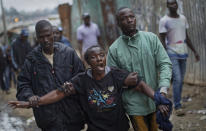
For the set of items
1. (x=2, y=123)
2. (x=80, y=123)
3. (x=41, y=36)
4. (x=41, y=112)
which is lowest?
(x=2, y=123)

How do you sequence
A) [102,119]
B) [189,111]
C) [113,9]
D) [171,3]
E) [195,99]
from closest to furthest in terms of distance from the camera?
[102,119] → [171,3] → [189,111] → [195,99] → [113,9]

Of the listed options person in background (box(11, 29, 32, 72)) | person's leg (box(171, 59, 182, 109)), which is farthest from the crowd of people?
person in background (box(11, 29, 32, 72))

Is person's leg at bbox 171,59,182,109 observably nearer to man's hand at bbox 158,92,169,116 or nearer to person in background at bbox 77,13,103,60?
man's hand at bbox 158,92,169,116

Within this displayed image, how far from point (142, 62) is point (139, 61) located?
34 millimetres

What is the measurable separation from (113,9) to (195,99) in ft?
13.8

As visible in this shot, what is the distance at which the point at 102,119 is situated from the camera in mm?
2988

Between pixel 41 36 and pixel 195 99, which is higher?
pixel 41 36

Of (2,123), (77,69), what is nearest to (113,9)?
(2,123)

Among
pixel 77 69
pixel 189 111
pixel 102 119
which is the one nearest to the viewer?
pixel 102 119

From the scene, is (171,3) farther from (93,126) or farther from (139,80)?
(93,126)

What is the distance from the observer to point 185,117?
5.18 meters

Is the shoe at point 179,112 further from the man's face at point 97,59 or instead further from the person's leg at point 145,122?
the man's face at point 97,59

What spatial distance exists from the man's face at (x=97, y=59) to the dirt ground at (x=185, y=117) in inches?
95.2

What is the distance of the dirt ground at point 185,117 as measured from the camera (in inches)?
191
